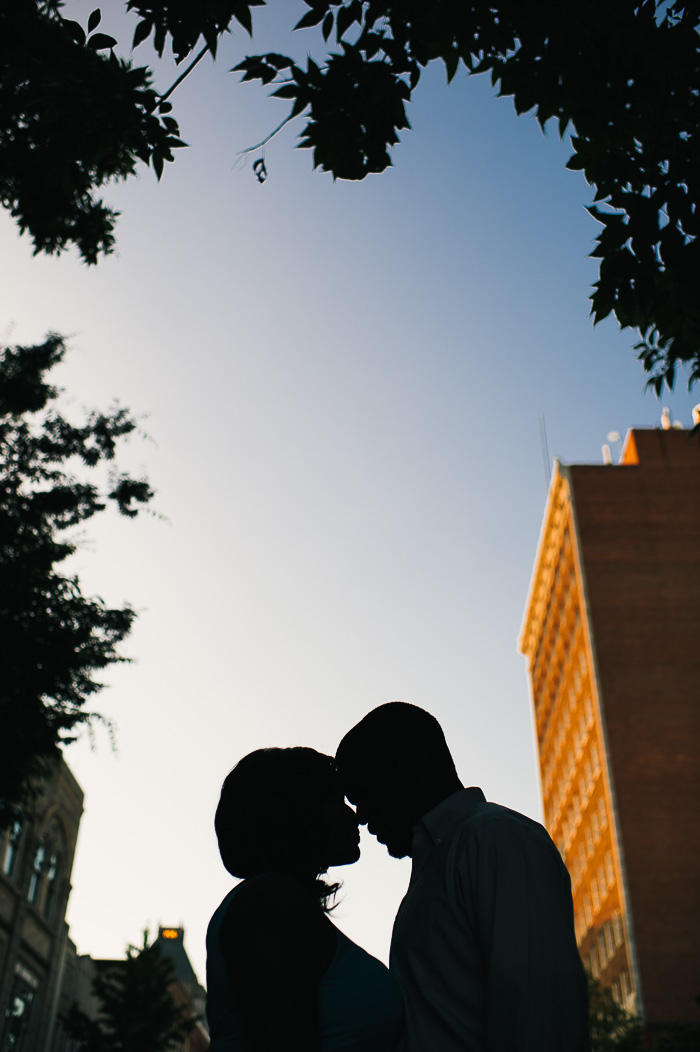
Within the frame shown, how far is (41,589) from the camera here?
1443 centimetres

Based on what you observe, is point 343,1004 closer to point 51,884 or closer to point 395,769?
point 395,769

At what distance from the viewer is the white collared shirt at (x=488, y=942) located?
2174 mm

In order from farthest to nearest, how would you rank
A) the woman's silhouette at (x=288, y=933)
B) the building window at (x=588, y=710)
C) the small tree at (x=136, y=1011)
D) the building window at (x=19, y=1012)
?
1. the building window at (x=588, y=710)
2. the small tree at (x=136, y=1011)
3. the building window at (x=19, y=1012)
4. the woman's silhouette at (x=288, y=933)

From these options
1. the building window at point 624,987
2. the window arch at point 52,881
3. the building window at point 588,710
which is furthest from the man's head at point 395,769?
the building window at point 588,710

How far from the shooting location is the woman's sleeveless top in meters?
2.29

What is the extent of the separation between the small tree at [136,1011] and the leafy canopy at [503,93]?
112ft

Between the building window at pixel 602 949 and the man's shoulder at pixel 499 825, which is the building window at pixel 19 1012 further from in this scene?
the building window at pixel 602 949

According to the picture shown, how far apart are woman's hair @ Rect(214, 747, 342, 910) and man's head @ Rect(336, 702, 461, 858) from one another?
0.07 meters

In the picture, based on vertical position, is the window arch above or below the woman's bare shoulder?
above

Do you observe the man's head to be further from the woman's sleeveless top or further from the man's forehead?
the woman's sleeveless top

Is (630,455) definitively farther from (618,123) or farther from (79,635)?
(618,123)

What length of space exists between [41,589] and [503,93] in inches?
451

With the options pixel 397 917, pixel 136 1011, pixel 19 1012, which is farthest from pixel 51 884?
pixel 397 917

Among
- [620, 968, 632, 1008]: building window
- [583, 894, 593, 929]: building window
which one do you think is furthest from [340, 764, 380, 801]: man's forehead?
[583, 894, 593, 929]: building window
